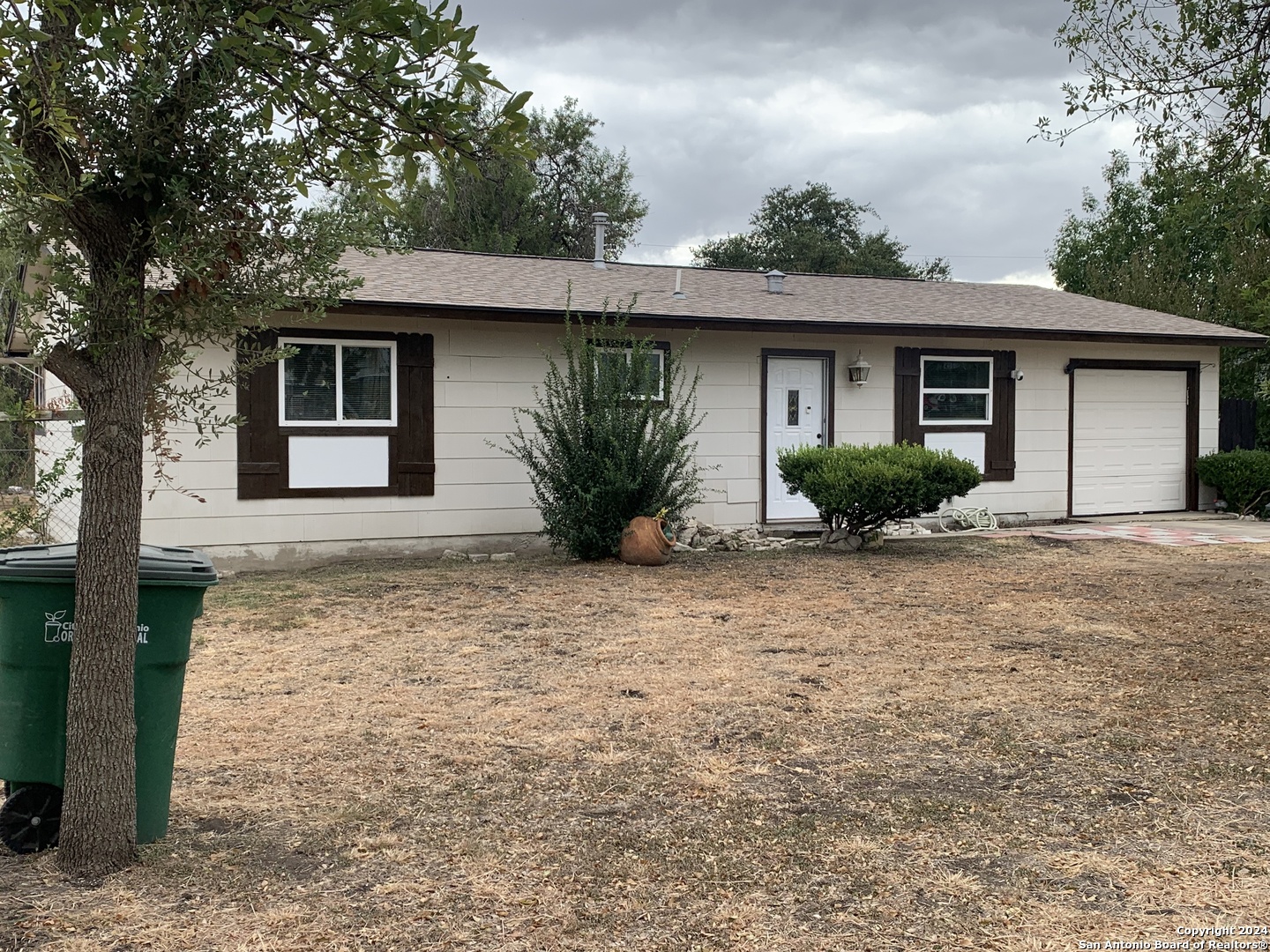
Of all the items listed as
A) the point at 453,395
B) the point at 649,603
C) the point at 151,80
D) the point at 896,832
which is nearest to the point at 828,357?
the point at 453,395

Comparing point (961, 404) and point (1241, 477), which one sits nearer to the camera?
point (961, 404)

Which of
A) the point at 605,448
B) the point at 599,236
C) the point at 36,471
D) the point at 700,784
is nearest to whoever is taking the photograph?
the point at 700,784

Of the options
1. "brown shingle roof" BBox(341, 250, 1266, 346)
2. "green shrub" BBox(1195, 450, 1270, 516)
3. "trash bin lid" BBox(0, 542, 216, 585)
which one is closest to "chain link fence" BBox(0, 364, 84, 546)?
"trash bin lid" BBox(0, 542, 216, 585)

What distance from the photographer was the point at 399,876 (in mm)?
3338

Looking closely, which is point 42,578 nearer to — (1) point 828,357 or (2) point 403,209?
(2) point 403,209

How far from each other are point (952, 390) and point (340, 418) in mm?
7658

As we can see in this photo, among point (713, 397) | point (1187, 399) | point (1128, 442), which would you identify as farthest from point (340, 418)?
point (1187, 399)

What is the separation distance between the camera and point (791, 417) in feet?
42.2

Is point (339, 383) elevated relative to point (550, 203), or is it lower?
lower

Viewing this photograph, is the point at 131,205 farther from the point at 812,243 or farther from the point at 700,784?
the point at 812,243

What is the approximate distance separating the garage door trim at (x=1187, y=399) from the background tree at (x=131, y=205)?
12483 millimetres

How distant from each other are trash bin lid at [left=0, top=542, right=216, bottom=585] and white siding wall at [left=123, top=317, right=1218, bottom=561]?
5.87m

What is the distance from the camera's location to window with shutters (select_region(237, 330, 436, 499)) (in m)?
10.4

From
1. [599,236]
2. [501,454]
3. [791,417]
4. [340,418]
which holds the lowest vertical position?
[501,454]
